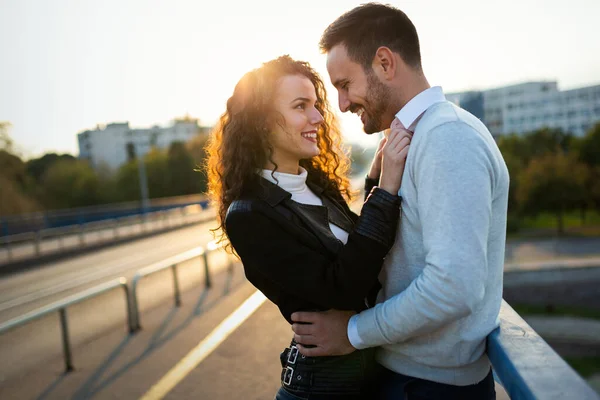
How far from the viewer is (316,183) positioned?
2.96m

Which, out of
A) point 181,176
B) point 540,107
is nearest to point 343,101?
point 181,176

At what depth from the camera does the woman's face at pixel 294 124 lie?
2.57 meters

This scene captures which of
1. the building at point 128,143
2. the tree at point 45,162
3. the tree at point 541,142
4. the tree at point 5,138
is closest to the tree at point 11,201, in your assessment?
the tree at point 5,138

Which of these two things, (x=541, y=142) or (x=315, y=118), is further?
(x=541, y=142)

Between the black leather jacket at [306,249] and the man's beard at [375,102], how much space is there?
1.01 ft

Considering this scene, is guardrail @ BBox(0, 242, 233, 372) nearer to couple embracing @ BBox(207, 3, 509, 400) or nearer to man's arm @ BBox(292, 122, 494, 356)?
couple embracing @ BBox(207, 3, 509, 400)

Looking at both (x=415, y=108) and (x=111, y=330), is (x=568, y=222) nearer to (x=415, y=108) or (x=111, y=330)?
(x=111, y=330)

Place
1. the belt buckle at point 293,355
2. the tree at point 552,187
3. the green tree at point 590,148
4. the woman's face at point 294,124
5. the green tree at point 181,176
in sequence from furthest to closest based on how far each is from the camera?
the green tree at point 181,176 → the green tree at point 590,148 → the tree at point 552,187 → the woman's face at point 294,124 → the belt buckle at point 293,355

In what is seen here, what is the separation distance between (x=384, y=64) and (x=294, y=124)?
0.65 meters

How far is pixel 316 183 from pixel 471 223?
1436 mm

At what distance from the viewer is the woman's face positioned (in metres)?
2.57

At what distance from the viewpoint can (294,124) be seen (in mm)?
2568

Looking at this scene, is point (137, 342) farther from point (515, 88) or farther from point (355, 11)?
point (515, 88)

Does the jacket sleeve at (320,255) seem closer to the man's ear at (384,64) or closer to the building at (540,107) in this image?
the man's ear at (384,64)
